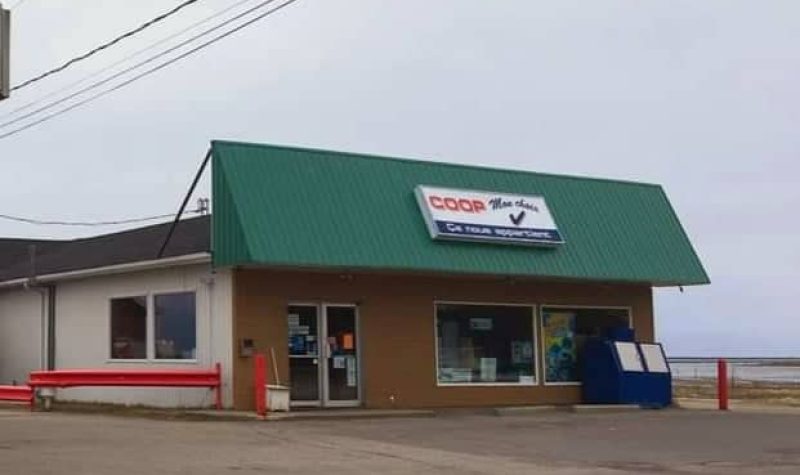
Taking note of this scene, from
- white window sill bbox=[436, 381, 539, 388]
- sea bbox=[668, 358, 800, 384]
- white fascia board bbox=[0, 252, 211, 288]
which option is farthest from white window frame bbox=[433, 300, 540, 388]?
sea bbox=[668, 358, 800, 384]

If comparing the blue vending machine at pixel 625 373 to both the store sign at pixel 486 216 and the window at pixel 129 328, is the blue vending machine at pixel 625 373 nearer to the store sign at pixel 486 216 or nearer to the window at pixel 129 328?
the store sign at pixel 486 216

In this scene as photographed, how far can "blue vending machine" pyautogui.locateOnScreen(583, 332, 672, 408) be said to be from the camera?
2870cm

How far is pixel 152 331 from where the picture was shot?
86.4 feet

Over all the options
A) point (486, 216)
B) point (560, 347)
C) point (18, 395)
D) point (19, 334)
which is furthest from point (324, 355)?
point (19, 334)

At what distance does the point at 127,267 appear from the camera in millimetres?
26359

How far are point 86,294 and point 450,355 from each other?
8.50 metres

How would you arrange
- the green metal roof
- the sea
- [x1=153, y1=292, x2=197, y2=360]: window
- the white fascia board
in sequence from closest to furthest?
the green metal roof < the white fascia board < [x1=153, y1=292, x2=197, y2=360]: window < the sea

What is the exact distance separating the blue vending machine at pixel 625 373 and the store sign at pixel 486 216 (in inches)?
120

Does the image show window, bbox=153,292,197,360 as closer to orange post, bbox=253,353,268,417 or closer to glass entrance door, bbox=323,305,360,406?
orange post, bbox=253,353,268,417

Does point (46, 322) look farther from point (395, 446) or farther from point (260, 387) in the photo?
point (395, 446)

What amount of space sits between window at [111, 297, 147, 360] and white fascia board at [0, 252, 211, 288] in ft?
2.46

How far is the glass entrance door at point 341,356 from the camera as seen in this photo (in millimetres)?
25516

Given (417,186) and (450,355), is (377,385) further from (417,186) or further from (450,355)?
(417,186)

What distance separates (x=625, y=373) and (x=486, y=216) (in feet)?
16.9
